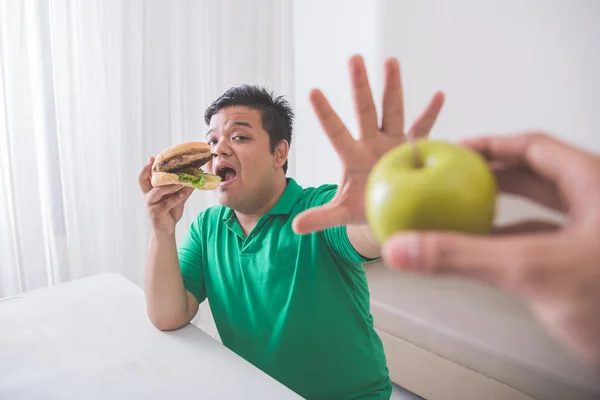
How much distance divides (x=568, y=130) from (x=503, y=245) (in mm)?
2056

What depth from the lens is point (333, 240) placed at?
1071 mm

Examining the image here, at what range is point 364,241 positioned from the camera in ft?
3.07

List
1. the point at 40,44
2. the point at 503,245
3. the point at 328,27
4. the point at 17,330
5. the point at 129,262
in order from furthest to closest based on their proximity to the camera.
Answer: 1. the point at 328,27
2. the point at 129,262
3. the point at 40,44
4. the point at 17,330
5. the point at 503,245

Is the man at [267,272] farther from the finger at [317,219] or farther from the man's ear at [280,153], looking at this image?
the finger at [317,219]

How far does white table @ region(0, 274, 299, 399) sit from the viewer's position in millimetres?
817

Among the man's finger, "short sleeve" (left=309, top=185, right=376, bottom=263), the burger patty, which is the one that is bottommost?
"short sleeve" (left=309, top=185, right=376, bottom=263)

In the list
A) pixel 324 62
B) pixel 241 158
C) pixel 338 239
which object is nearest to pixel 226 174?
pixel 241 158

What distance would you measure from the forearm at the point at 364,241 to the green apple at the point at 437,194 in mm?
445

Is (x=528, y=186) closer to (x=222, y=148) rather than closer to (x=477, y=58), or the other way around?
(x=222, y=148)

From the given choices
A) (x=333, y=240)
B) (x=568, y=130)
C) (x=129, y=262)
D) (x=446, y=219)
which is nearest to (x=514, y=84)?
(x=568, y=130)

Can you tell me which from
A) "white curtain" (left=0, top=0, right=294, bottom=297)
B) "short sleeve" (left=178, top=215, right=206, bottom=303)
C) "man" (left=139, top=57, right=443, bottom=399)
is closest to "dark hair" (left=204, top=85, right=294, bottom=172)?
"man" (left=139, top=57, right=443, bottom=399)

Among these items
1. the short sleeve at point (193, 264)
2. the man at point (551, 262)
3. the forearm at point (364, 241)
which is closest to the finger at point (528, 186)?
the man at point (551, 262)

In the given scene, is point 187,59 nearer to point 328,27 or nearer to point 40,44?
point 40,44

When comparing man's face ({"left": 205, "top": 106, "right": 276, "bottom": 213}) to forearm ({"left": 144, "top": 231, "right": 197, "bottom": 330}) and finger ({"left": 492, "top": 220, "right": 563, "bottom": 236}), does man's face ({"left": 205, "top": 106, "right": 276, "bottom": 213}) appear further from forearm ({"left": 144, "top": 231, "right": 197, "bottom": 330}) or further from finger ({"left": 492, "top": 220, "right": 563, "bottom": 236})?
finger ({"left": 492, "top": 220, "right": 563, "bottom": 236})
